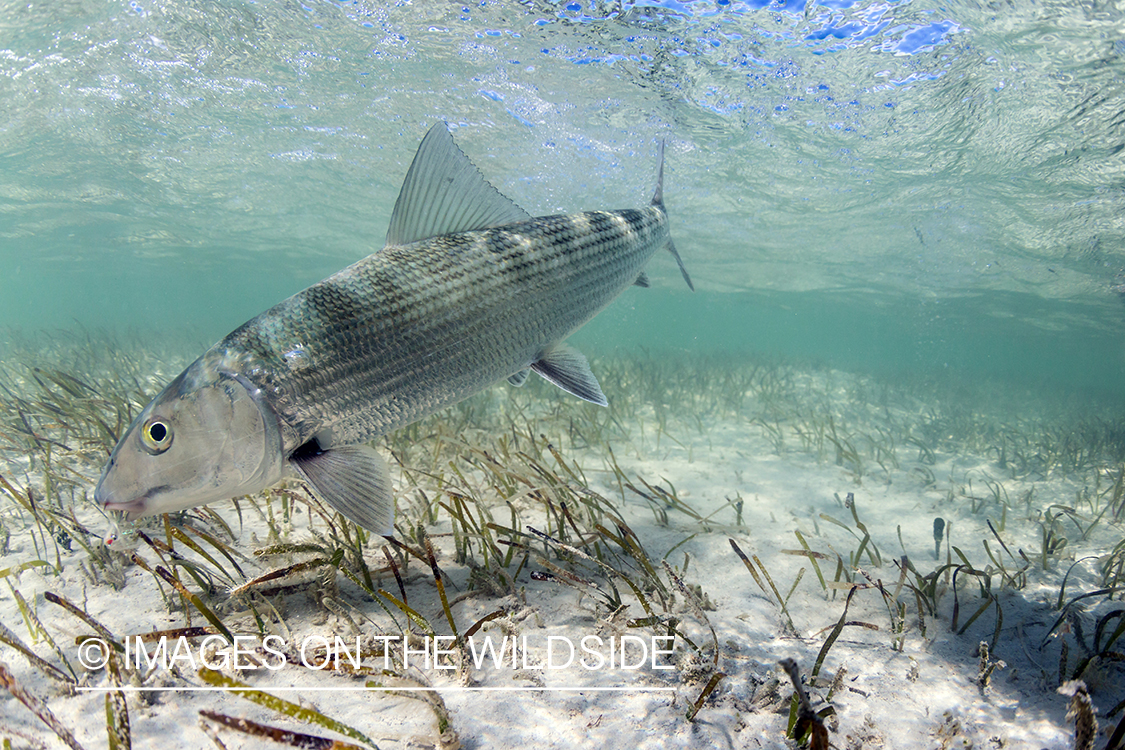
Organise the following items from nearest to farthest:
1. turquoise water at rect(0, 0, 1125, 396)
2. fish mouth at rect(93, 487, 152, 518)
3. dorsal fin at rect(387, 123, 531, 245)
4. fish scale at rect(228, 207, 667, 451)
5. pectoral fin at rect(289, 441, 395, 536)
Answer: fish mouth at rect(93, 487, 152, 518) < pectoral fin at rect(289, 441, 395, 536) < fish scale at rect(228, 207, 667, 451) < dorsal fin at rect(387, 123, 531, 245) < turquoise water at rect(0, 0, 1125, 396)

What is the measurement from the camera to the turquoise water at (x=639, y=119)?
8.31m

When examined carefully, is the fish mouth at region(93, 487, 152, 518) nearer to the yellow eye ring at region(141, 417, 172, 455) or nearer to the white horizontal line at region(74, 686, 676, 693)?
the yellow eye ring at region(141, 417, 172, 455)

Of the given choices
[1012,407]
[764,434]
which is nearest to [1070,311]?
[1012,407]

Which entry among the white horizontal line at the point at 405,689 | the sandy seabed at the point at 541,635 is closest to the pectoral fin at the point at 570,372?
the sandy seabed at the point at 541,635

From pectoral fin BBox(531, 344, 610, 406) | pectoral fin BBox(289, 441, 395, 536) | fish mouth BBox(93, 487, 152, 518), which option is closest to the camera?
fish mouth BBox(93, 487, 152, 518)

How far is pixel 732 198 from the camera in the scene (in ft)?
54.7

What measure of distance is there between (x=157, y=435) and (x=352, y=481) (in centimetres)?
69

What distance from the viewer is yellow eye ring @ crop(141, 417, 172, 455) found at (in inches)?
65.4

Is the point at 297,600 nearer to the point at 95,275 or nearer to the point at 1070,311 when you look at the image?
the point at 1070,311

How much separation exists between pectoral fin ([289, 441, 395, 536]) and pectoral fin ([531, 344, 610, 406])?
3.30ft
